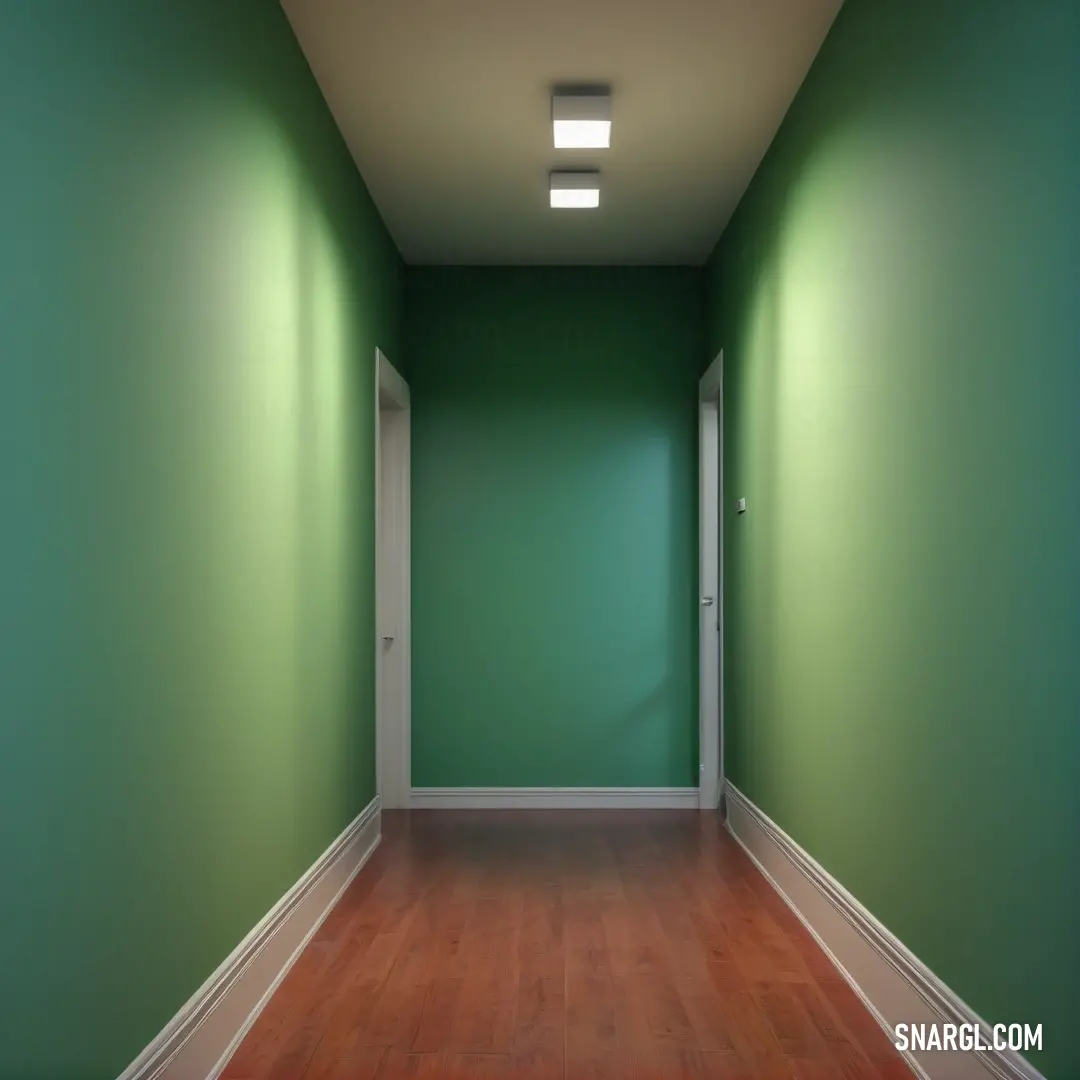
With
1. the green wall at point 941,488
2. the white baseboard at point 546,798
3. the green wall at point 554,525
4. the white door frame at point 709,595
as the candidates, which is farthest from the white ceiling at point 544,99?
the white baseboard at point 546,798

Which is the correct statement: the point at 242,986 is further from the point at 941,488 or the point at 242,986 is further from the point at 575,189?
the point at 575,189

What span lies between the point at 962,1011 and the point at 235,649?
183 cm

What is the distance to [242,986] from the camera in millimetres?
2727

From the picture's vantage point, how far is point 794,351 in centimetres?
384

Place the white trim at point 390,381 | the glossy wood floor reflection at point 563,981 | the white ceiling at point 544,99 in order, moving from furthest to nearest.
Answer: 1. the white trim at point 390,381
2. the white ceiling at point 544,99
3. the glossy wood floor reflection at point 563,981

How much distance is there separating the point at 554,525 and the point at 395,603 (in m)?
0.92

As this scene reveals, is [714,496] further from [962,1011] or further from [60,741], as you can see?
[60,741]

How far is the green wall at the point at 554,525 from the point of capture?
5.70m

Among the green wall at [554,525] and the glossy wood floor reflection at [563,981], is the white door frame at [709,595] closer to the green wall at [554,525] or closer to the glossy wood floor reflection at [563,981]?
the green wall at [554,525]

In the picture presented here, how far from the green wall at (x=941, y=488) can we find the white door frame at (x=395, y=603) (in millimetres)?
2333

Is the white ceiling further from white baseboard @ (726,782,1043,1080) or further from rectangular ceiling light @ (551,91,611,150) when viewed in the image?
white baseboard @ (726,782,1043,1080)

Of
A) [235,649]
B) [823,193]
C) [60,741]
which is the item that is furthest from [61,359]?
[823,193]

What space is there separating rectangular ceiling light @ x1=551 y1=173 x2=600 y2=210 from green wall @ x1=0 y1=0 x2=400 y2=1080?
1160mm

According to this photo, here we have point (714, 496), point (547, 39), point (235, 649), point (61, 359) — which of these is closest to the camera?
point (61, 359)
